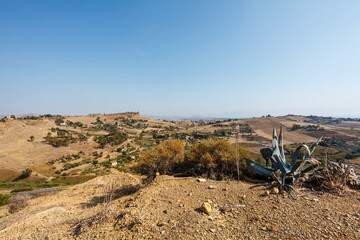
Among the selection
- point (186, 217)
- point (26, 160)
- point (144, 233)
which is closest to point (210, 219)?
point (186, 217)

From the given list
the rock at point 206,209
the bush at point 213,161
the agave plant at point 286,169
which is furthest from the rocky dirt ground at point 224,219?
the bush at point 213,161

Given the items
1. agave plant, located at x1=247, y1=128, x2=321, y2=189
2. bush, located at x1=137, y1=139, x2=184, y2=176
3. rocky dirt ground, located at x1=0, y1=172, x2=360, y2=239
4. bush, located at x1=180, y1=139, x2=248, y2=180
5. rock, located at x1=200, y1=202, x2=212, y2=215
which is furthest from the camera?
bush, located at x1=137, y1=139, x2=184, y2=176

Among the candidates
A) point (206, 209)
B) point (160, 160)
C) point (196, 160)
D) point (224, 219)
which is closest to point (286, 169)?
point (224, 219)

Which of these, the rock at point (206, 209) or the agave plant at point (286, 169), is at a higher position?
the agave plant at point (286, 169)

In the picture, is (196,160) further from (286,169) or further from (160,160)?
(286,169)

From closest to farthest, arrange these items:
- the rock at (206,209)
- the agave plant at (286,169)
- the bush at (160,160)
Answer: the rock at (206,209) < the agave plant at (286,169) < the bush at (160,160)

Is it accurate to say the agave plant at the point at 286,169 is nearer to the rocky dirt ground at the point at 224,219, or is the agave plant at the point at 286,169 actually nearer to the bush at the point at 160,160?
the rocky dirt ground at the point at 224,219

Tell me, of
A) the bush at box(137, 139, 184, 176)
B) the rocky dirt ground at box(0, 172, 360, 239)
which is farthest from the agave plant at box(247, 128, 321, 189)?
the bush at box(137, 139, 184, 176)

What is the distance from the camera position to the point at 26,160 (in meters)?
38.1

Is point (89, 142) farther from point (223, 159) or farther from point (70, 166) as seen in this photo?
point (223, 159)

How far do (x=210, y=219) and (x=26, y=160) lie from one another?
5504 centimetres

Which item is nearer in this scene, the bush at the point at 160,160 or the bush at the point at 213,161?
the bush at the point at 213,161

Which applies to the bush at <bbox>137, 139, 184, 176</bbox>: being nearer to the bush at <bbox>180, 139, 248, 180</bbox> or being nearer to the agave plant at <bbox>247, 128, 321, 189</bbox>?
the bush at <bbox>180, 139, 248, 180</bbox>

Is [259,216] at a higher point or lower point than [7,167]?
higher
